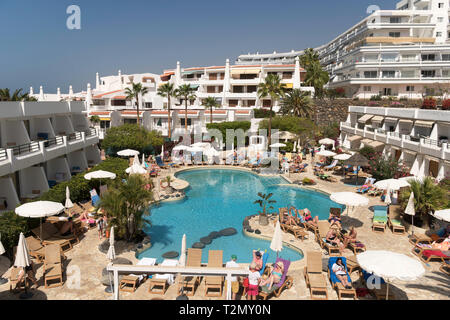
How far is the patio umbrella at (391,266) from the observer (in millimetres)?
8625

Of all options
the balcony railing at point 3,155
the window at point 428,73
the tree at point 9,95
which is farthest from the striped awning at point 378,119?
the tree at point 9,95

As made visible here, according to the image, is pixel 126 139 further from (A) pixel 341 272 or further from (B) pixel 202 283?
(A) pixel 341 272

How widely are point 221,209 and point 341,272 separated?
10.6 m

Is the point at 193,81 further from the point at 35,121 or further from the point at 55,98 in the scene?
the point at 35,121

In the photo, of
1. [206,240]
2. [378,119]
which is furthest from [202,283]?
[378,119]

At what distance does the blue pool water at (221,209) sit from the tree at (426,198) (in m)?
5.17

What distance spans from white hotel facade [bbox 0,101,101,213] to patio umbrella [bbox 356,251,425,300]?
17626 mm

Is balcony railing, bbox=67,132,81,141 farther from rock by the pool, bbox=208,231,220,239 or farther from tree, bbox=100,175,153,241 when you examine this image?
rock by the pool, bbox=208,231,220,239

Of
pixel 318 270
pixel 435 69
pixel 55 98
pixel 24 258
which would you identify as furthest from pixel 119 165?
pixel 55 98

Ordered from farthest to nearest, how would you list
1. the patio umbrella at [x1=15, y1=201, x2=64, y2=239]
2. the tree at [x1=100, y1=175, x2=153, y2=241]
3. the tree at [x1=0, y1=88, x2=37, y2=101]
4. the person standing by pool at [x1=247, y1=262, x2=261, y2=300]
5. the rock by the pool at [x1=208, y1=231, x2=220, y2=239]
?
the tree at [x1=0, y1=88, x2=37, y2=101]
the rock by the pool at [x1=208, y1=231, x2=220, y2=239]
the tree at [x1=100, y1=175, x2=153, y2=241]
the patio umbrella at [x1=15, y1=201, x2=64, y2=239]
the person standing by pool at [x1=247, y1=262, x2=261, y2=300]

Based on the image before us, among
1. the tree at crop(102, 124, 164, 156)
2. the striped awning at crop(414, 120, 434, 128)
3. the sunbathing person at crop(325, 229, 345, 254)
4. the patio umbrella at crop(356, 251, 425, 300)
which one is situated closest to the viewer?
the patio umbrella at crop(356, 251, 425, 300)

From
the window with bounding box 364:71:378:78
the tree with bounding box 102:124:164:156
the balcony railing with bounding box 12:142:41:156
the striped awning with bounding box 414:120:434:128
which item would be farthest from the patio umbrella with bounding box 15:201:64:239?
the window with bounding box 364:71:378:78

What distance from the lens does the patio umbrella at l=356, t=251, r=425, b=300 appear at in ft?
28.3
